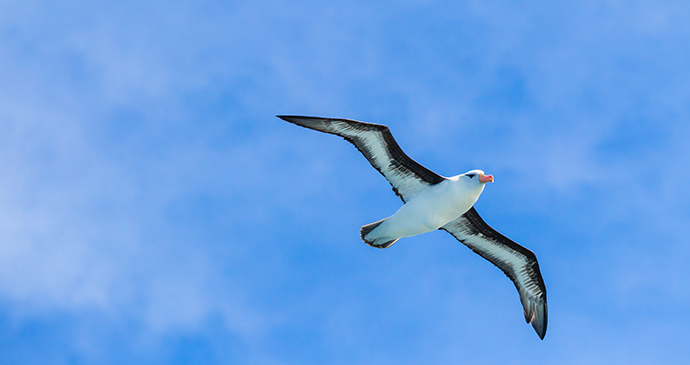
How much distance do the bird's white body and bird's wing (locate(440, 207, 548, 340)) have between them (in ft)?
6.80

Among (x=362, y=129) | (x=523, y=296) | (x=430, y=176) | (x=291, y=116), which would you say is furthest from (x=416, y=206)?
(x=523, y=296)

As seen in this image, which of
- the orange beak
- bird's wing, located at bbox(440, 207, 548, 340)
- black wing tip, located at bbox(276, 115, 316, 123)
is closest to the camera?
black wing tip, located at bbox(276, 115, 316, 123)

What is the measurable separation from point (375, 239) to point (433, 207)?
197 centimetres

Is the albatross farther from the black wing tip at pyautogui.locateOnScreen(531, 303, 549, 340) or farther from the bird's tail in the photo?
the black wing tip at pyautogui.locateOnScreen(531, 303, 549, 340)

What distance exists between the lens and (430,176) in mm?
17109

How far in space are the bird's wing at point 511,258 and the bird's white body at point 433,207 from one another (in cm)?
207

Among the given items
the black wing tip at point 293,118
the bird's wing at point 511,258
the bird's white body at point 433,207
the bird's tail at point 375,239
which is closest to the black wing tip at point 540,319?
the bird's wing at point 511,258

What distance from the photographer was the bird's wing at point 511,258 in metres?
19.1

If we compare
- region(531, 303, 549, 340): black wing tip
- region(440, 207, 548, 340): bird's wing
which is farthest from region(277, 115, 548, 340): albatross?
region(531, 303, 549, 340): black wing tip

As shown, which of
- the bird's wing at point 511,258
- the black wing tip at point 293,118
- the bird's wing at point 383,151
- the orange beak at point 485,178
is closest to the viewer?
the black wing tip at point 293,118

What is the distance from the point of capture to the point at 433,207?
16734 millimetres

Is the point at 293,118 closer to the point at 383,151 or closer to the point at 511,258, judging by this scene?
the point at 383,151

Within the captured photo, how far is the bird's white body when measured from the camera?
16578 mm

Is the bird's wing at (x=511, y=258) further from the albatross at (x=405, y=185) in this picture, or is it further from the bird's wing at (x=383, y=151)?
the bird's wing at (x=383, y=151)
